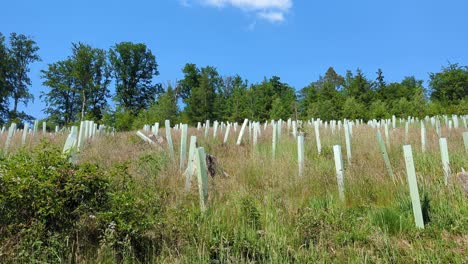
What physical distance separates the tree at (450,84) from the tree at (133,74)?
41237 mm

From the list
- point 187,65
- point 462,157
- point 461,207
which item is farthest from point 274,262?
point 187,65

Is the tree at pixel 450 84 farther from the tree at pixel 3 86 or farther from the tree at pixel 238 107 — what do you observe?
the tree at pixel 3 86

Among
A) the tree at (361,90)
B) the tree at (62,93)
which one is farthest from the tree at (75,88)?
the tree at (361,90)

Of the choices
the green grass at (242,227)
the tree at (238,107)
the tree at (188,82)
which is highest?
the tree at (188,82)

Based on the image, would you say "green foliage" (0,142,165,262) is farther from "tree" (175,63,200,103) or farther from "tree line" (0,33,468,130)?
"tree" (175,63,200,103)

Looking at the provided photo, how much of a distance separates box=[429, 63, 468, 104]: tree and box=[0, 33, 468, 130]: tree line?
0.35 feet

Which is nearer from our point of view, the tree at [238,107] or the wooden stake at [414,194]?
the wooden stake at [414,194]

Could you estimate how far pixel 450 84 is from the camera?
150ft

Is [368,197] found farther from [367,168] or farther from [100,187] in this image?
[100,187]

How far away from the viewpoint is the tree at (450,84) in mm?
44475

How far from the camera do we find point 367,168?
626 centimetres

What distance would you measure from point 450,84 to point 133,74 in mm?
45763

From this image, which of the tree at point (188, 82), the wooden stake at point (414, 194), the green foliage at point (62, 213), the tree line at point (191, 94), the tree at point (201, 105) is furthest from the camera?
the tree at point (188, 82)

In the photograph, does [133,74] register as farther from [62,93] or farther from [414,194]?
[414,194]
